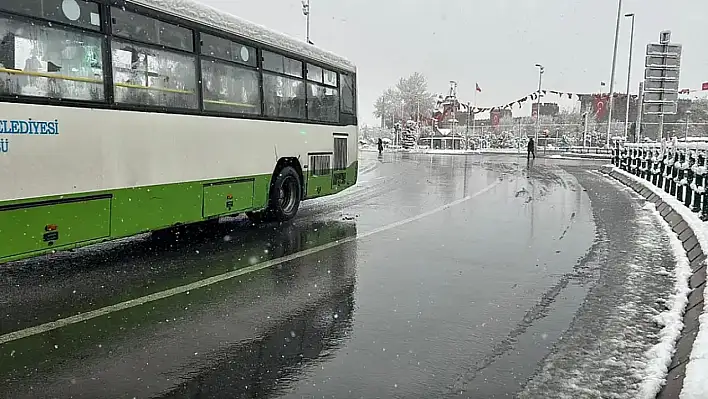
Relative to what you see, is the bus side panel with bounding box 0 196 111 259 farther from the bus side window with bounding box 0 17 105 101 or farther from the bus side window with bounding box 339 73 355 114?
the bus side window with bounding box 339 73 355 114

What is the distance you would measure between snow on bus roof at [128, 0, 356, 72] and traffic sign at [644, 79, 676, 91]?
17.3 meters

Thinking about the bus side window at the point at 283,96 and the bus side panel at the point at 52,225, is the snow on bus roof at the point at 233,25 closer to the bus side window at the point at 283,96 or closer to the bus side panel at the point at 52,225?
the bus side window at the point at 283,96

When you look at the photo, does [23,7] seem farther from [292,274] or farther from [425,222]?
[425,222]

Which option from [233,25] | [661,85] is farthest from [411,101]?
[233,25]

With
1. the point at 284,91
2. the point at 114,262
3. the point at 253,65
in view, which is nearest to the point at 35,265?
the point at 114,262

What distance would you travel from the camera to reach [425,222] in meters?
12.1

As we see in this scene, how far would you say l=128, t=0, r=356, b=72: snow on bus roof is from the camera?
8.45m

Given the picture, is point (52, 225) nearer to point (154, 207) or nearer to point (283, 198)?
point (154, 207)

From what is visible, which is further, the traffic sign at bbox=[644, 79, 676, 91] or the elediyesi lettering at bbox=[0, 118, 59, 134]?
the traffic sign at bbox=[644, 79, 676, 91]

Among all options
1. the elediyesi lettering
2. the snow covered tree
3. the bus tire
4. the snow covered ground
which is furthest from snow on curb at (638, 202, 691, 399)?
the snow covered tree

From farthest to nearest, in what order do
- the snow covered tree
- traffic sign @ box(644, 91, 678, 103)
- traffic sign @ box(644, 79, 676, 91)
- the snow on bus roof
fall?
1. the snow covered tree
2. traffic sign @ box(644, 91, 678, 103)
3. traffic sign @ box(644, 79, 676, 91)
4. the snow on bus roof

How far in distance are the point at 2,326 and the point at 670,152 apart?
15648 millimetres

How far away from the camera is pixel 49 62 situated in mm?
6680

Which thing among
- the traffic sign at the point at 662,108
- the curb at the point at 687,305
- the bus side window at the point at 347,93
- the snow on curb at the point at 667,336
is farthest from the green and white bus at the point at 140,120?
the traffic sign at the point at 662,108
